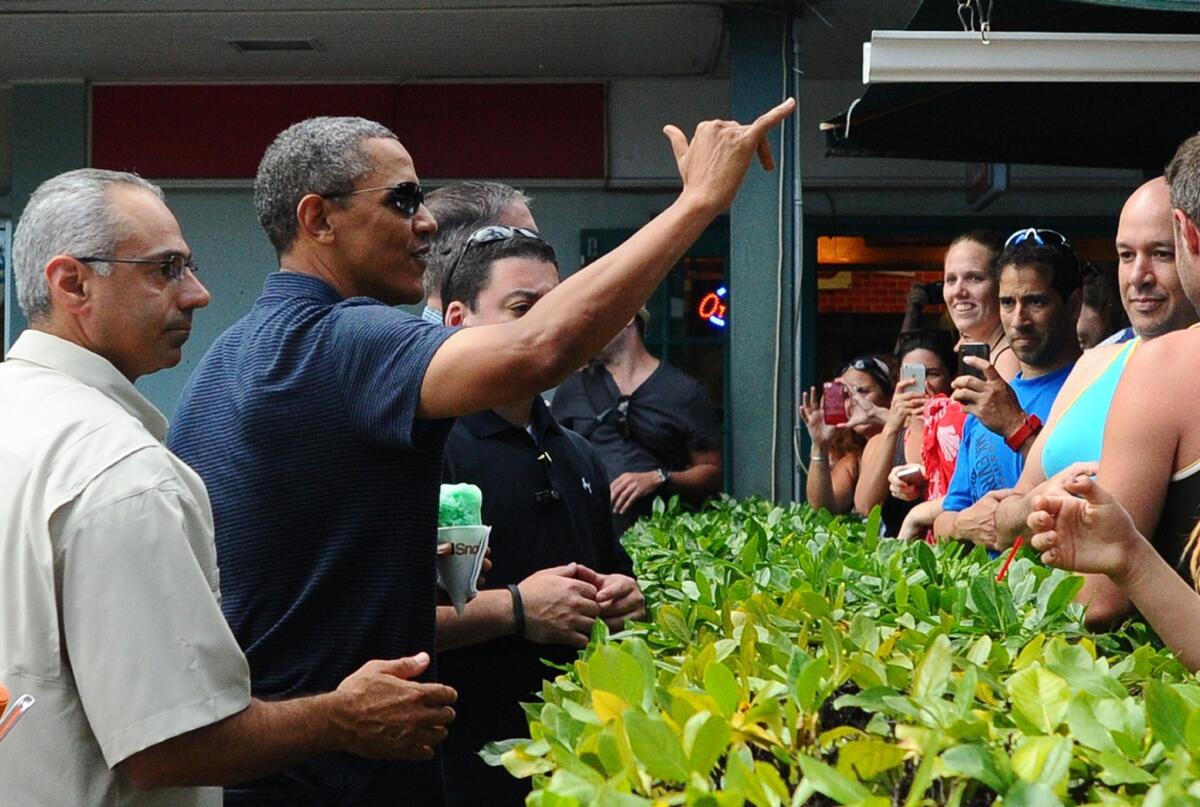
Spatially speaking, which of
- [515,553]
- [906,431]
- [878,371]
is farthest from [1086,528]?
[878,371]

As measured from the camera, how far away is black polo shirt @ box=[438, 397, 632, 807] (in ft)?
10.5

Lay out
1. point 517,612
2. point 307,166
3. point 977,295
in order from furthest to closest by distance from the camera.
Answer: point 977,295, point 517,612, point 307,166

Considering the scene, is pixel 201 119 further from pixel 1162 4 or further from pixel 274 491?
pixel 274 491

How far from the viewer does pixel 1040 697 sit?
1.79 meters

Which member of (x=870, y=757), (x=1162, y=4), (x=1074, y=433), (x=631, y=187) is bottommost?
(x=870, y=757)

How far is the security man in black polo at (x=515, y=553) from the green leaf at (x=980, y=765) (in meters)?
1.46

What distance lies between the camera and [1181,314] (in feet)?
11.4

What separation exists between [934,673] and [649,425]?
4790mm

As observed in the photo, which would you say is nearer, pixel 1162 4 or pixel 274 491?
pixel 274 491

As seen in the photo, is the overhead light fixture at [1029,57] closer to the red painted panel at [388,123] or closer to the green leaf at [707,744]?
the green leaf at [707,744]

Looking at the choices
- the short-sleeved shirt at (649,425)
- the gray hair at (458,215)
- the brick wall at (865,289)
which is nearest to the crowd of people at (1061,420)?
the short-sleeved shirt at (649,425)

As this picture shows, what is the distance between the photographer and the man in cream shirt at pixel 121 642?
216cm

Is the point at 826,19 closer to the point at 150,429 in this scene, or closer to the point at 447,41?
the point at 447,41

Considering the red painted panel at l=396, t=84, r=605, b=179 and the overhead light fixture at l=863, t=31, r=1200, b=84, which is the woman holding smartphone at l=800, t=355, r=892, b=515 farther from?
the red painted panel at l=396, t=84, r=605, b=179
